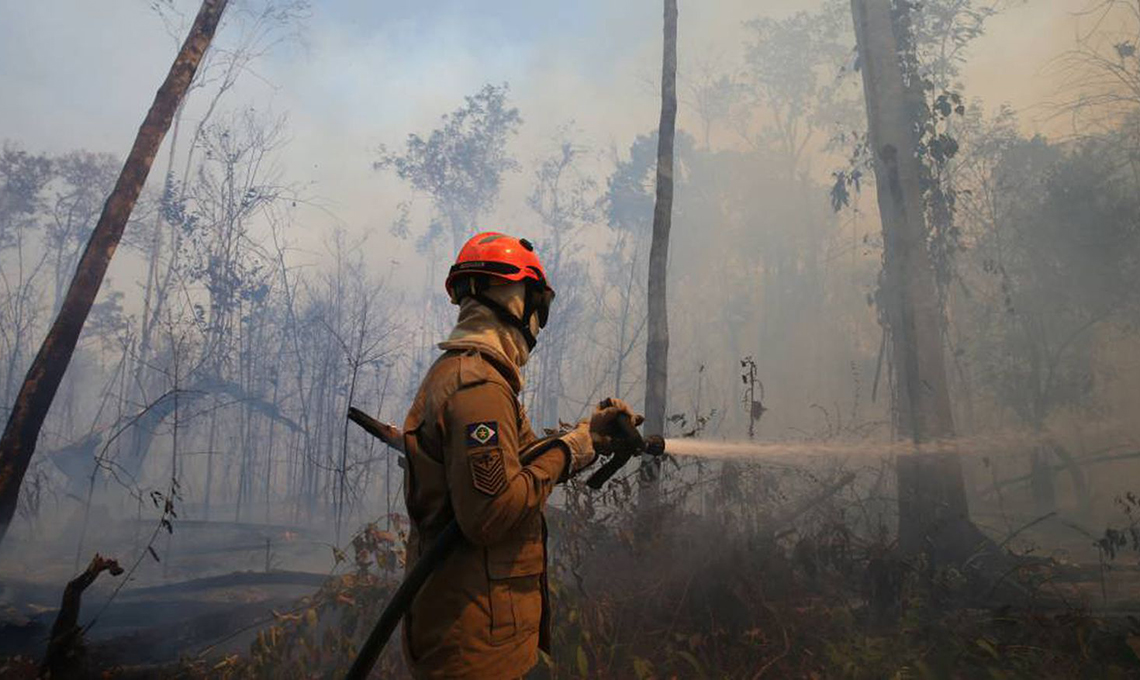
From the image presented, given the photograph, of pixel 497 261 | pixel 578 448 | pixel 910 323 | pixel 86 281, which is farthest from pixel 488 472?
pixel 910 323

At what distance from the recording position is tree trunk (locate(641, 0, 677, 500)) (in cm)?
740

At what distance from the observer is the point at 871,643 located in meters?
4.34

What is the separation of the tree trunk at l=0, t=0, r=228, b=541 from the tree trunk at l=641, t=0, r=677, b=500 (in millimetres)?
5569

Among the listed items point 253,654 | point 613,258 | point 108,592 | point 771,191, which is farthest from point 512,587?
point 771,191

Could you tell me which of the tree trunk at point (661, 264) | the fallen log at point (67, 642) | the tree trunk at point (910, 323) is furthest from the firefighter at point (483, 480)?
the tree trunk at point (910, 323)

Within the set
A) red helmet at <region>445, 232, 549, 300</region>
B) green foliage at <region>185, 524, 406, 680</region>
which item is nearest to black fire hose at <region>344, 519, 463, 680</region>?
red helmet at <region>445, 232, 549, 300</region>

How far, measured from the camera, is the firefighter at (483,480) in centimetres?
180

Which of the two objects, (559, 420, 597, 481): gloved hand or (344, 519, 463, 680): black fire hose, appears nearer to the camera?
(344, 519, 463, 680): black fire hose

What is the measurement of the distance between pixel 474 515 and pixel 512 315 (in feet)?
2.29

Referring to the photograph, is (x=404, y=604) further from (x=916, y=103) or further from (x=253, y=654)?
(x=916, y=103)

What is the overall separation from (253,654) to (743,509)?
14.6 feet

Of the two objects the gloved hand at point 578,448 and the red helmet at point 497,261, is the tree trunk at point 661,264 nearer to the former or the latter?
the gloved hand at point 578,448

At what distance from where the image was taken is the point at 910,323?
7.03 metres

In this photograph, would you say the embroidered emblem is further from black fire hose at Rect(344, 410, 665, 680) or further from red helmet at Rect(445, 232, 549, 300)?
red helmet at Rect(445, 232, 549, 300)
